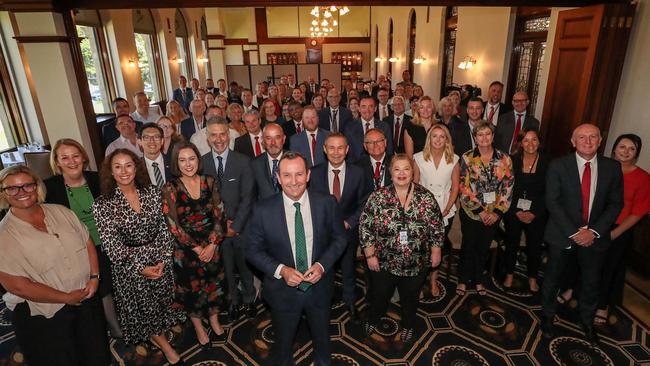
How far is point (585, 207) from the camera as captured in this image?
118 inches

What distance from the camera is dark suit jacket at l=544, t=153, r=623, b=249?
2918 millimetres

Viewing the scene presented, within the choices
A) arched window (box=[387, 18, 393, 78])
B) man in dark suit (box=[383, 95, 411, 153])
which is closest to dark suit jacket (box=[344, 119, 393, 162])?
man in dark suit (box=[383, 95, 411, 153])

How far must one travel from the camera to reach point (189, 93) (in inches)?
430

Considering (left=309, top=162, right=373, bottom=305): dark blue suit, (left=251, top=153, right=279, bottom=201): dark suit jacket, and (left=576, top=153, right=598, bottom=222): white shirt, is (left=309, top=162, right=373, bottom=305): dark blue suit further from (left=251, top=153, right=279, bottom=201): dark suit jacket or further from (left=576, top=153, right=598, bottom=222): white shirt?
(left=576, top=153, right=598, bottom=222): white shirt

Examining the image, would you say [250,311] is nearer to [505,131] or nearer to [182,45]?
[505,131]

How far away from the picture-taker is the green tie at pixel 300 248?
7.98ft

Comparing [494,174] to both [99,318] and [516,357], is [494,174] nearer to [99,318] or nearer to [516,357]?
[516,357]

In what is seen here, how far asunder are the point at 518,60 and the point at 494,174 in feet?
18.2

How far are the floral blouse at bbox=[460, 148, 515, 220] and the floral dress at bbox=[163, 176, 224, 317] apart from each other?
2.24 meters

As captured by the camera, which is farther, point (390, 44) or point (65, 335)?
point (390, 44)

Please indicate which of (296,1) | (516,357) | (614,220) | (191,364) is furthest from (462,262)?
(296,1)

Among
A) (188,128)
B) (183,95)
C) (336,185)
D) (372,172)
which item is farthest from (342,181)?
(183,95)

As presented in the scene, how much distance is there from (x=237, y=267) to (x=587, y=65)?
467 cm

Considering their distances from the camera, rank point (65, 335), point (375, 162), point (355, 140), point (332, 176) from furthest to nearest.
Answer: point (355, 140)
point (375, 162)
point (332, 176)
point (65, 335)
